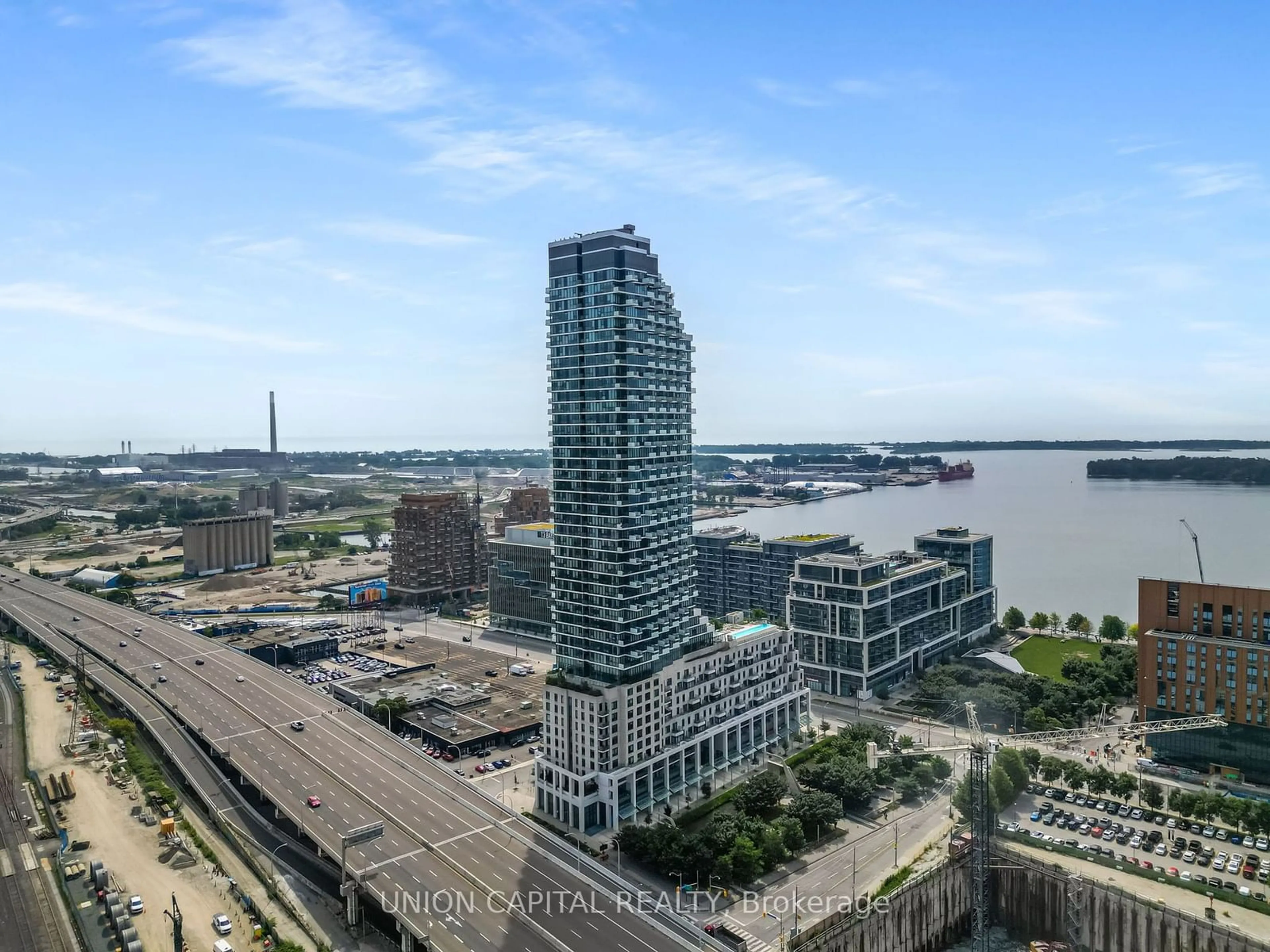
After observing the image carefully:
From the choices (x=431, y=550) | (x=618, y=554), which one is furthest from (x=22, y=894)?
(x=431, y=550)

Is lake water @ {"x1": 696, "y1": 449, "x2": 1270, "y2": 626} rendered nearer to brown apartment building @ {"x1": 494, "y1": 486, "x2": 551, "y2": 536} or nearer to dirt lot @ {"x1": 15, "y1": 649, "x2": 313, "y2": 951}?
brown apartment building @ {"x1": 494, "y1": 486, "x2": 551, "y2": 536}

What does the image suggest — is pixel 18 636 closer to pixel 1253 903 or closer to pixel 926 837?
pixel 926 837

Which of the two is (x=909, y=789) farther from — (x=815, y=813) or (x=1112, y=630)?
(x=1112, y=630)

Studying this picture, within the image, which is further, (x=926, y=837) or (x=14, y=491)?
(x=14, y=491)

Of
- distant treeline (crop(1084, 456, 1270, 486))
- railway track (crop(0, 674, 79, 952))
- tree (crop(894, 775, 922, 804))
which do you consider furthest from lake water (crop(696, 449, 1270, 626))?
railway track (crop(0, 674, 79, 952))

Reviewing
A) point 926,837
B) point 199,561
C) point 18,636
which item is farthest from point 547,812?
point 199,561

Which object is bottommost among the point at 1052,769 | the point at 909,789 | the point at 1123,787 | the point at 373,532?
the point at 909,789
